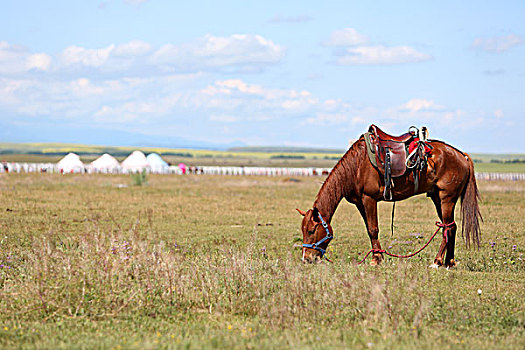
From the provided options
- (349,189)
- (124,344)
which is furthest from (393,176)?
(124,344)

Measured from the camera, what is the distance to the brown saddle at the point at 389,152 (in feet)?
34.7

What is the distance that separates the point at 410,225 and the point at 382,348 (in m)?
12.7

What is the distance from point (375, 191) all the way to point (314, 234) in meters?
1.35

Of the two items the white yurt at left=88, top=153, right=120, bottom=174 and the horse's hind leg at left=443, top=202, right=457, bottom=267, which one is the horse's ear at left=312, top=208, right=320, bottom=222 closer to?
the horse's hind leg at left=443, top=202, right=457, bottom=267

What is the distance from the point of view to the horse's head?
10.4 m

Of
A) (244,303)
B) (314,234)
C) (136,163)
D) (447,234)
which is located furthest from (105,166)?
(244,303)

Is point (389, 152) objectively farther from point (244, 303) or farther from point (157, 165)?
point (157, 165)

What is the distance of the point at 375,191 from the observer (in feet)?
34.8

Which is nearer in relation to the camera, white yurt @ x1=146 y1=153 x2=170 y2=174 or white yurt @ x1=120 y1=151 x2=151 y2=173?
white yurt @ x1=146 y1=153 x2=170 y2=174

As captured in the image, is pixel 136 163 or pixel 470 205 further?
pixel 136 163

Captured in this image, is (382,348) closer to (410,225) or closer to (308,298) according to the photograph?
→ (308,298)

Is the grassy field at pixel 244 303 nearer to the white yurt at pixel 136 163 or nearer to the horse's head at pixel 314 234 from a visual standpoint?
the horse's head at pixel 314 234

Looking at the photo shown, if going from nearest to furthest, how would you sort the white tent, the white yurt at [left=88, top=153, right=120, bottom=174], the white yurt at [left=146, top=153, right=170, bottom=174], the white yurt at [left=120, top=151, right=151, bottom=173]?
the white tent, the white yurt at [left=88, top=153, right=120, bottom=174], the white yurt at [left=146, top=153, right=170, bottom=174], the white yurt at [left=120, top=151, right=151, bottom=173]

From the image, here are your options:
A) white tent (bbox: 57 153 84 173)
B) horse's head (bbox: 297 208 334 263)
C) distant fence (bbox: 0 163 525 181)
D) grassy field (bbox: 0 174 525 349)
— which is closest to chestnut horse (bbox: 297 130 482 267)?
horse's head (bbox: 297 208 334 263)
